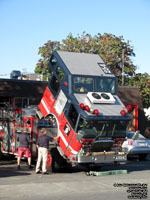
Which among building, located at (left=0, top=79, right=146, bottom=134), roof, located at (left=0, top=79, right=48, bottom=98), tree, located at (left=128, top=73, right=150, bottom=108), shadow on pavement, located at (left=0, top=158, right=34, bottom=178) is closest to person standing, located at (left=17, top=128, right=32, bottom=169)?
shadow on pavement, located at (left=0, top=158, right=34, bottom=178)

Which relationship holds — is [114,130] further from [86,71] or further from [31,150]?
[31,150]

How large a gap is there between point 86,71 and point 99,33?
39.2 metres

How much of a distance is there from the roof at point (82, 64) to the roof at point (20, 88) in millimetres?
13484

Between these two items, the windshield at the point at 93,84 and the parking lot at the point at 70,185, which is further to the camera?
the windshield at the point at 93,84

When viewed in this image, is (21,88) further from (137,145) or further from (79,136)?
A: (79,136)

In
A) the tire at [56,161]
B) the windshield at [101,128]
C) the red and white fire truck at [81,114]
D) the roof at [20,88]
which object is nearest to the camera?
the windshield at [101,128]

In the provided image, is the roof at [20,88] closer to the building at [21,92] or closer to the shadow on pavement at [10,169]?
the building at [21,92]

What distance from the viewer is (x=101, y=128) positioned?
14867 mm

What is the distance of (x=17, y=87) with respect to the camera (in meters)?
30.0

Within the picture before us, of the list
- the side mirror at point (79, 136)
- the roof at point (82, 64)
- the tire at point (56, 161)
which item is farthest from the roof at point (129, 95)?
the side mirror at point (79, 136)

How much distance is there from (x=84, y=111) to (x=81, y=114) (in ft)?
0.82

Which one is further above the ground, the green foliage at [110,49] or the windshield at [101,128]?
the green foliage at [110,49]

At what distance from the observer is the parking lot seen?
10711 millimetres

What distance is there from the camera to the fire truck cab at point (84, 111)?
14.7m
